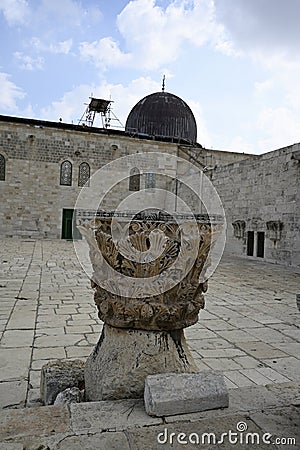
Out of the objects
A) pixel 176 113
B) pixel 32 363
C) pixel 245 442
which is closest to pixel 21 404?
pixel 32 363

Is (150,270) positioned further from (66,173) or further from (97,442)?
(66,173)

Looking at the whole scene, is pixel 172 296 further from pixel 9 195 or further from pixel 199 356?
pixel 9 195

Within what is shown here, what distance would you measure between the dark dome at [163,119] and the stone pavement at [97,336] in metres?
17.0

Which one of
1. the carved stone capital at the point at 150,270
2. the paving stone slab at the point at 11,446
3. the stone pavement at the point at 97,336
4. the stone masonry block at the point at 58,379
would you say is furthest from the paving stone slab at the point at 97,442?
the stone masonry block at the point at 58,379

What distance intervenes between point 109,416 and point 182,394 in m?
0.37

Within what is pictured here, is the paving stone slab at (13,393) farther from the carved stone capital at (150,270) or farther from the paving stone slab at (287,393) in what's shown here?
the paving stone slab at (287,393)

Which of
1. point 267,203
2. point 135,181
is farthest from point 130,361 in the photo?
point 135,181

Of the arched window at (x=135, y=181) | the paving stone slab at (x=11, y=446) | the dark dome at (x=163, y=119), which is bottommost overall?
the paving stone slab at (x=11, y=446)

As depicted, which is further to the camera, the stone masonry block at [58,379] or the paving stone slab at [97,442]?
the stone masonry block at [58,379]

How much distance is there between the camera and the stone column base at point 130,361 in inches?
83.6

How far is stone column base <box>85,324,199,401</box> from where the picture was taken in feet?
6.97

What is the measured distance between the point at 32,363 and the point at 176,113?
23393 mm

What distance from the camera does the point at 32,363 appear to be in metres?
3.27

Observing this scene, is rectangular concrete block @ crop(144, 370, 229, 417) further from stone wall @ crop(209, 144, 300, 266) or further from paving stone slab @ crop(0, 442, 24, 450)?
stone wall @ crop(209, 144, 300, 266)
